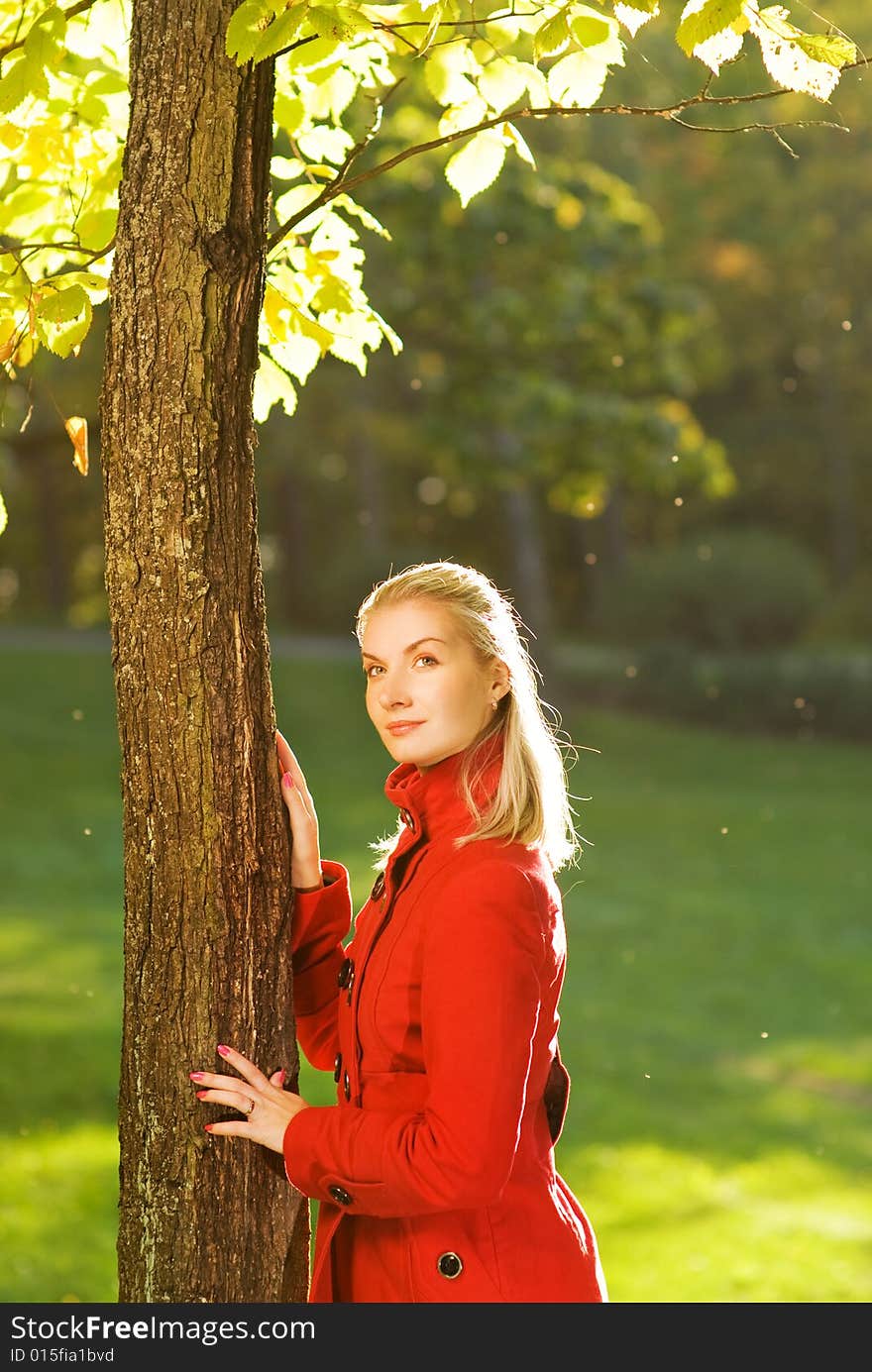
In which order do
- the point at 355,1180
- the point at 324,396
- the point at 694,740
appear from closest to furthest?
the point at 355,1180 < the point at 694,740 < the point at 324,396

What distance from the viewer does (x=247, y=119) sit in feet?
6.83

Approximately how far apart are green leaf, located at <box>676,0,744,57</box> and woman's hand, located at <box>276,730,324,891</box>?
115 centimetres

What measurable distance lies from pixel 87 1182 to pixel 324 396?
54.1 feet

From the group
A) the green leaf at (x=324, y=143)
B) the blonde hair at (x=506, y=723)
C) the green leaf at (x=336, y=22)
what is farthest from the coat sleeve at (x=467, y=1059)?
the green leaf at (x=324, y=143)

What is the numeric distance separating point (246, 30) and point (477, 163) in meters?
0.70

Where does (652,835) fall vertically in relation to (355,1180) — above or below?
above

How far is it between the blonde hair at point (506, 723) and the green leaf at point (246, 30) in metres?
0.70

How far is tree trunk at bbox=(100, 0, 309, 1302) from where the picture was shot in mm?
2051

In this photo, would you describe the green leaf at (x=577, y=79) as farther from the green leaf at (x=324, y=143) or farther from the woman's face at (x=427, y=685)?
the woman's face at (x=427, y=685)

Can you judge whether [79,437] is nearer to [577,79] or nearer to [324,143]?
[324,143]

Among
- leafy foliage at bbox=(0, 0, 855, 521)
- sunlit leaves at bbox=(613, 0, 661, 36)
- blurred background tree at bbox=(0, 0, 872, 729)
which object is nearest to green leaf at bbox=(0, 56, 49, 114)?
leafy foliage at bbox=(0, 0, 855, 521)

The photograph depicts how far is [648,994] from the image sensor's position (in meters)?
10.1
